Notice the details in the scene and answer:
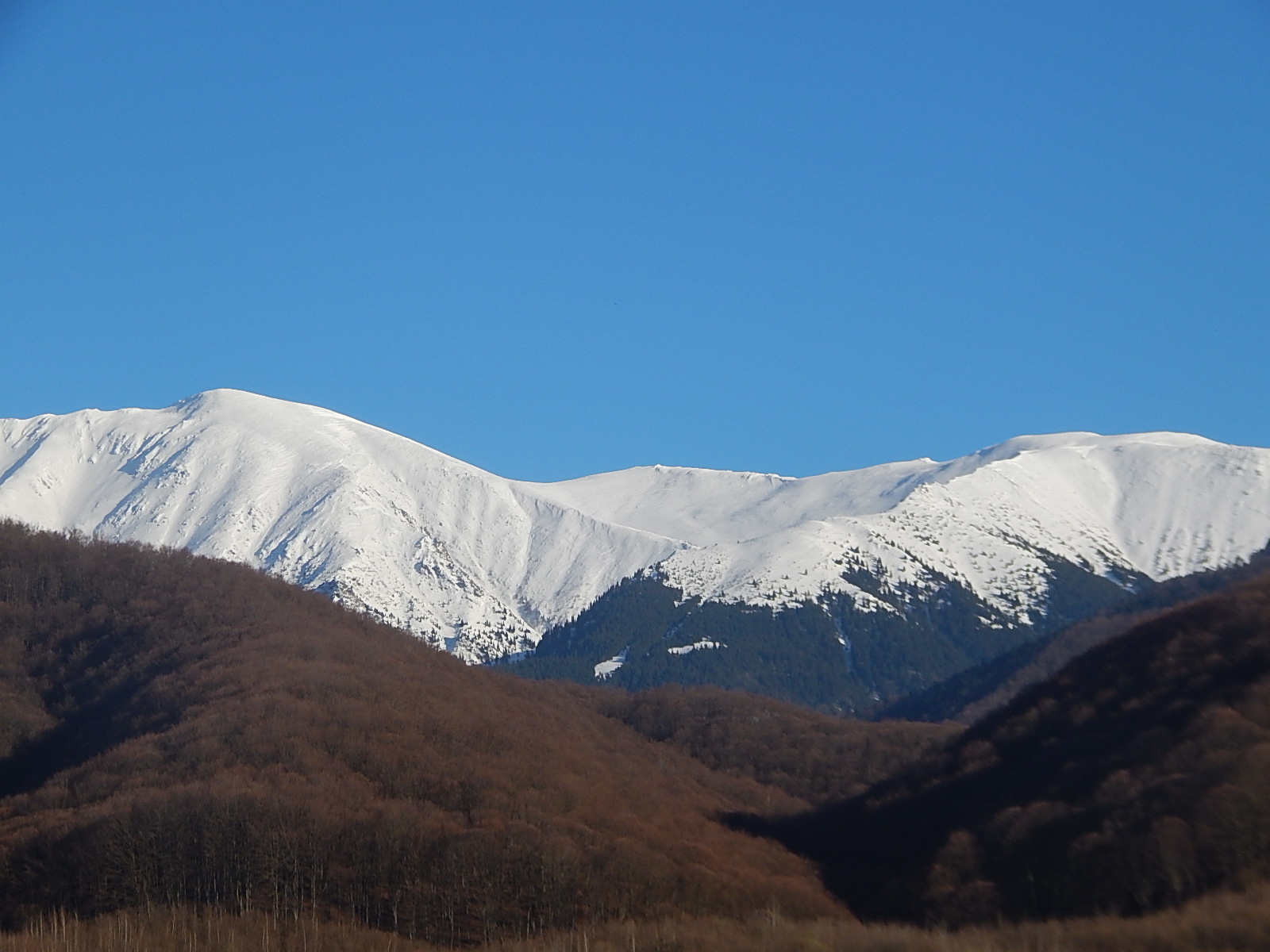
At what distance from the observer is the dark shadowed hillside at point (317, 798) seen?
119 meters

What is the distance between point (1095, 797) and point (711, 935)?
3590cm

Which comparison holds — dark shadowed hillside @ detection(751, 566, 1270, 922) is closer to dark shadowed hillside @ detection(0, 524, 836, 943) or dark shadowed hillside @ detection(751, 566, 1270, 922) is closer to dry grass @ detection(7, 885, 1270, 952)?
dry grass @ detection(7, 885, 1270, 952)

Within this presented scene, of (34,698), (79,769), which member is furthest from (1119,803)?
(34,698)

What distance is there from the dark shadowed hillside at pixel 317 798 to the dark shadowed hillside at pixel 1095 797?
1148 cm

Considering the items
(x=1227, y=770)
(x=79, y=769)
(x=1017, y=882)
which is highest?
(x=79, y=769)

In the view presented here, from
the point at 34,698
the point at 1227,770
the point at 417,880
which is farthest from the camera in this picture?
the point at 34,698

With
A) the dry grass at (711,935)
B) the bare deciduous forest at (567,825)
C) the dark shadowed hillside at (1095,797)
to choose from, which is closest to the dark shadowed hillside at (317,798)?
the bare deciduous forest at (567,825)

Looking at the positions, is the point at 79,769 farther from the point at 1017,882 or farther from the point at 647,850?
the point at 1017,882

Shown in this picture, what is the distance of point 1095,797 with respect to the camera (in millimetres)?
118562

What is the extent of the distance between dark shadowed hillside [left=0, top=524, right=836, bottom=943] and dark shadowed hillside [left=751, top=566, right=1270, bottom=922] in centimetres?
1148

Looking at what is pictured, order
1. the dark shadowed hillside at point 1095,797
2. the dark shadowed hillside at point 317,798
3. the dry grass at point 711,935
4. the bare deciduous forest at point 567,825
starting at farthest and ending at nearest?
the dark shadowed hillside at point 317,798, the bare deciduous forest at point 567,825, the dark shadowed hillside at point 1095,797, the dry grass at point 711,935

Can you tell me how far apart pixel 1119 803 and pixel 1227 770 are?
1022cm

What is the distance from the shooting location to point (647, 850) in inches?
5281

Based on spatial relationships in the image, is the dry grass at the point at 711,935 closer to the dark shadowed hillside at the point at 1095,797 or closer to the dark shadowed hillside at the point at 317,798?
the dark shadowed hillside at the point at 317,798
